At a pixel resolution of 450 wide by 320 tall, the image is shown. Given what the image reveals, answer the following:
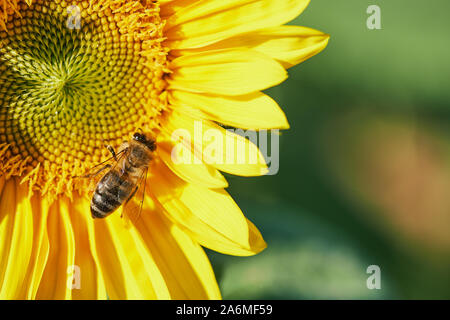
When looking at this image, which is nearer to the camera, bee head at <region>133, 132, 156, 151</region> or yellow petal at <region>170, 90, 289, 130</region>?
yellow petal at <region>170, 90, 289, 130</region>

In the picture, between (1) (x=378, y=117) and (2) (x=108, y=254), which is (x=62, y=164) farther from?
(1) (x=378, y=117)

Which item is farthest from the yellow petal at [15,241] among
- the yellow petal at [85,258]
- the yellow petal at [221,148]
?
the yellow petal at [221,148]

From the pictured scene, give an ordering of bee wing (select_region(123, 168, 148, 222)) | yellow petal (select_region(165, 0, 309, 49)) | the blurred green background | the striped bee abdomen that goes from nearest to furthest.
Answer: yellow petal (select_region(165, 0, 309, 49)) → the striped bee abdomen → bee wing (select_region(123, 168, 148, 222)) → the blurred green background

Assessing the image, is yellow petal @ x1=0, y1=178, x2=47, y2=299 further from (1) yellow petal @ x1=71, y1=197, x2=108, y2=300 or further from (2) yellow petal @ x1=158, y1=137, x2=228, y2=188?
(2) yellow petal @ x1=158, y1=137, x2=228, y2=188

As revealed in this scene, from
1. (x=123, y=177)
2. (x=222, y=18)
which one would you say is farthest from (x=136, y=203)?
(x=222, y=18)

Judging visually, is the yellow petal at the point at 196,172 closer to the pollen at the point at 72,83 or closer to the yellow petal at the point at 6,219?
the pollen at the point at 72,83

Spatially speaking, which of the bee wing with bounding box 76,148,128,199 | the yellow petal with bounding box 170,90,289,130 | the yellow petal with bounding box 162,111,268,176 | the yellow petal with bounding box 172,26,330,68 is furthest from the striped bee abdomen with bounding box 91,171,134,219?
the yellow petal with bounding box 172,26,330,68

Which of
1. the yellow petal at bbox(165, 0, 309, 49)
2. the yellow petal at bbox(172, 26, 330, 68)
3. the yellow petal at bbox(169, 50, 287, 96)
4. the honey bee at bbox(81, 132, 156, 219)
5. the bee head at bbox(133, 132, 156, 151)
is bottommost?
the honey bee at bbox(81, 132, 156, 219)
